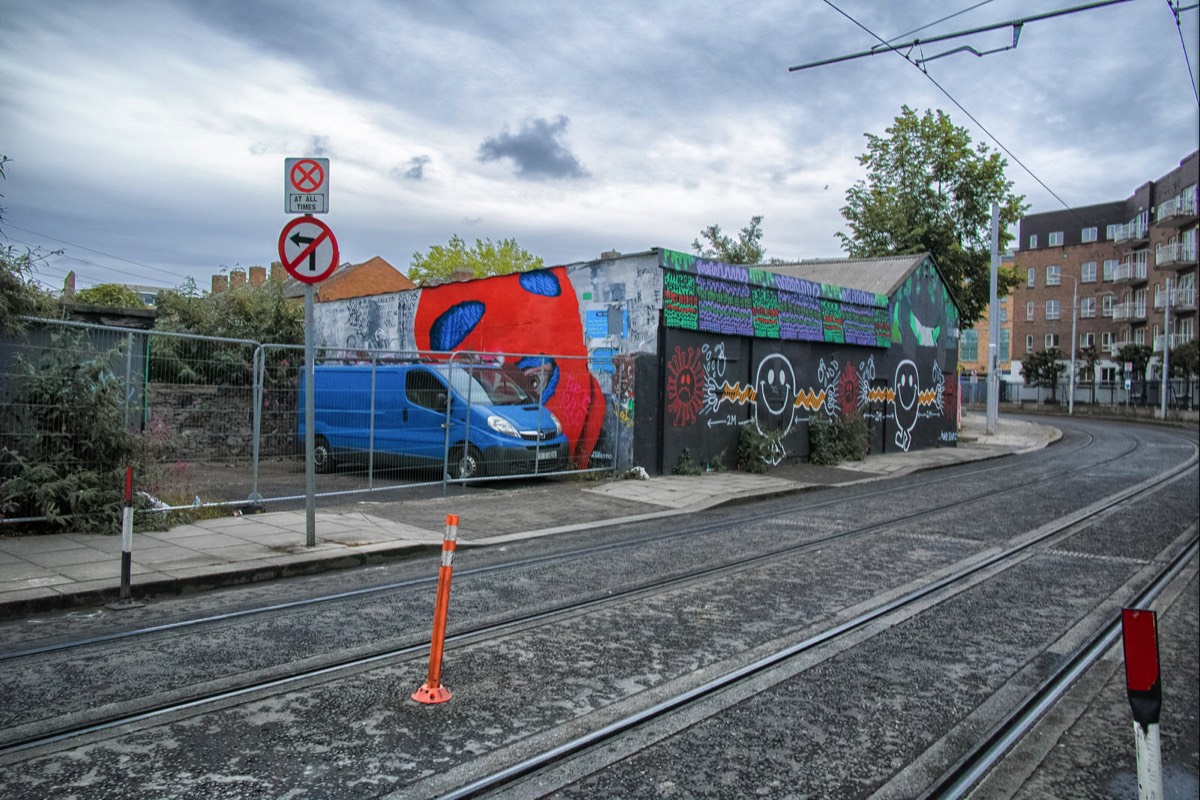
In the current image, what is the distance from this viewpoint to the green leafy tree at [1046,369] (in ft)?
196

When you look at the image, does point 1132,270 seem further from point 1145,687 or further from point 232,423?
point 1145,687

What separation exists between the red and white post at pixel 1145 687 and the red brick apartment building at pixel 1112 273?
59149 millimetres

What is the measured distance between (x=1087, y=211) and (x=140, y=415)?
80.4 meters

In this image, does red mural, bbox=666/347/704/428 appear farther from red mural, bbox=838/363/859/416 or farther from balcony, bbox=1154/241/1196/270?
balcony, bbox=1154/241/1196/270

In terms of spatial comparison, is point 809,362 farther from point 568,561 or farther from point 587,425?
point 568,561

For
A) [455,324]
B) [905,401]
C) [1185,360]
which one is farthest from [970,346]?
[455,324]

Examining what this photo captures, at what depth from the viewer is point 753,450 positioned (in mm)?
18078

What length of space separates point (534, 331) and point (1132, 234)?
212 feet

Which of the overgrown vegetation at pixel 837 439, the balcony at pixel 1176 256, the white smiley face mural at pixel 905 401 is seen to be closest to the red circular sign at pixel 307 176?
the overgrown vegetation at pixel 837 439

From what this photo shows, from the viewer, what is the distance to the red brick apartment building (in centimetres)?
5797

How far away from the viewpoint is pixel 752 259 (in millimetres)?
48938

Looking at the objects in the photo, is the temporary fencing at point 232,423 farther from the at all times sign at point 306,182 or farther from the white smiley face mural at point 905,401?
the white smiley face mural at point 905,401

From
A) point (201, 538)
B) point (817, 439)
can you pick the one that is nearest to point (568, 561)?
point (201, 538)

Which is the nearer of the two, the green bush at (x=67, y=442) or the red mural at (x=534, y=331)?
the green bush at (x=67, y=442)
